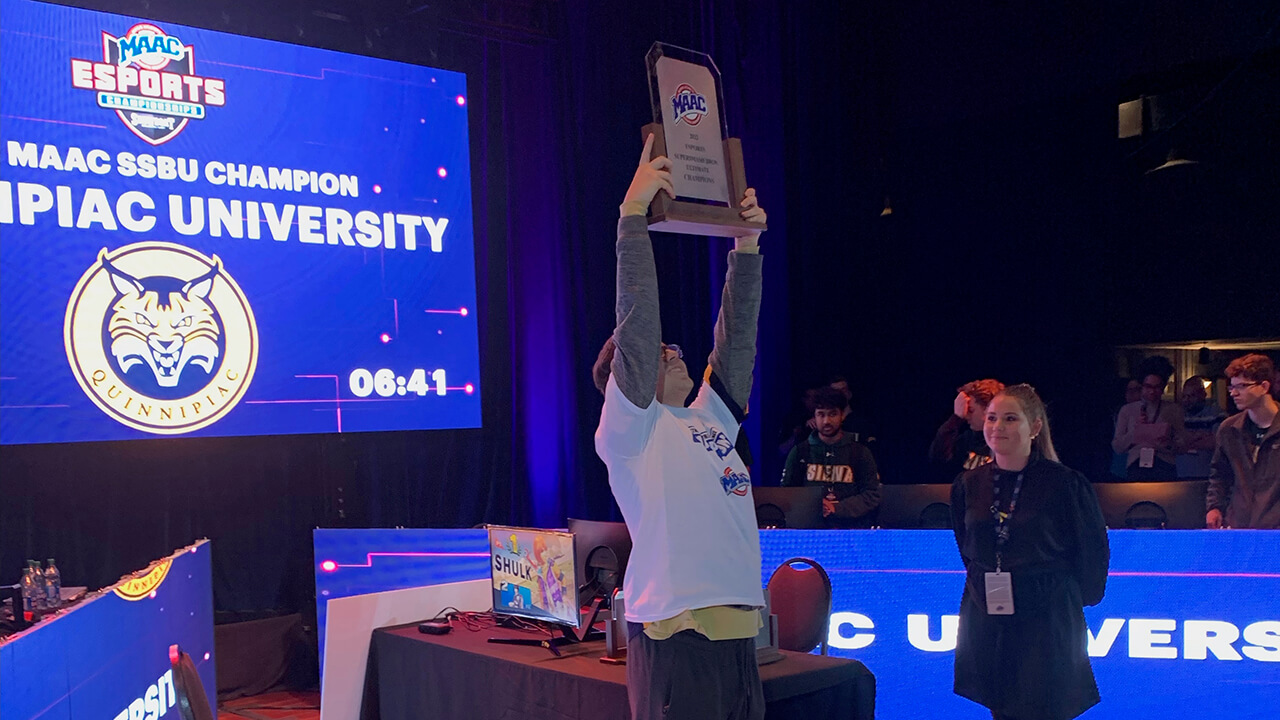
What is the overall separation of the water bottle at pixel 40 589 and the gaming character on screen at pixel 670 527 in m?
2.30

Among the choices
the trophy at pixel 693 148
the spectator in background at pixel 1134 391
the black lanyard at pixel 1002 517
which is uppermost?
the trophy at pixel 693 148

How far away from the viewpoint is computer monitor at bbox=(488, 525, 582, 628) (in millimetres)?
3193

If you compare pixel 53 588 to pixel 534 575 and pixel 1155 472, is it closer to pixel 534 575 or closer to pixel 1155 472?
pixel 534 575

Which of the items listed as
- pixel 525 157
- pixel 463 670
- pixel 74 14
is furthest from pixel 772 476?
pixel 74 14

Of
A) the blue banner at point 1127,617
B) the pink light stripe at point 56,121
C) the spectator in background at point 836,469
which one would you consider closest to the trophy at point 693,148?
the blue banner at point 1127,617

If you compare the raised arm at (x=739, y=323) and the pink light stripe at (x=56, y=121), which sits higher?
the pink light stripe at (x=56, y=121)

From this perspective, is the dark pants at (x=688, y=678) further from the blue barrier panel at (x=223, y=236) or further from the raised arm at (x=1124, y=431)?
the raised arm at (x=1124, y=431)

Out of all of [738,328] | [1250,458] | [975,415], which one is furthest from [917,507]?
[738,328]

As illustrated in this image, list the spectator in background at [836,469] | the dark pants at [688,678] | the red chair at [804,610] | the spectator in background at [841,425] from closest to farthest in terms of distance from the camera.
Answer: the dark pants at [688,678]
the red chair at [804,610]
the spectator in background at [836,469]
the spectator in background at [841,425]

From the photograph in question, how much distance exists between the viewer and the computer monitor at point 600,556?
3430mm

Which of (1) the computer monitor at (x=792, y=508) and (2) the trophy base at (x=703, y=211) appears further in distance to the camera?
(1) the computer monitor at (x=792, y=508)

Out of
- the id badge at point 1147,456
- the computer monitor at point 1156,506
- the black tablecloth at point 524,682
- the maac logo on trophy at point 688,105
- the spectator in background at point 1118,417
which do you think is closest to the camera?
the maac logo on trophy at point 688,105

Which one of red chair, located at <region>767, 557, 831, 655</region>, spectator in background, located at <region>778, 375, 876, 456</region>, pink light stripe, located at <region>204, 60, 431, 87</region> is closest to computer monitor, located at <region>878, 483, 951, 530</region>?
spectator in background, located at <region>778, 375, 876, 456</region>

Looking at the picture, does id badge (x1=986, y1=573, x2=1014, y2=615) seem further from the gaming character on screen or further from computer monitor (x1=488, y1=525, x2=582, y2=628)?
computer monitor (x1=488, y1=525, x2=582, y2=628)
